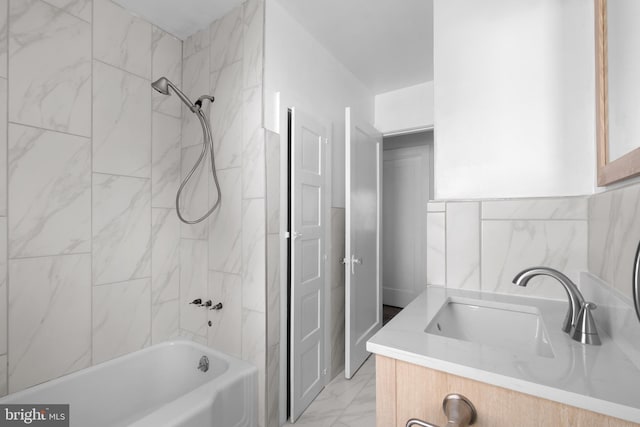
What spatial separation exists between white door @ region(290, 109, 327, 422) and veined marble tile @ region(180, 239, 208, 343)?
625 millimetres

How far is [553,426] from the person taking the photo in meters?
0.55

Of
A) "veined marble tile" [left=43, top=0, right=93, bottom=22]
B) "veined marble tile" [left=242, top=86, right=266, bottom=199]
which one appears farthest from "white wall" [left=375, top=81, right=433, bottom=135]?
"veined marble tile" [left=43, top=0, right=93, bottom=22]

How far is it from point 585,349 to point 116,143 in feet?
7.27

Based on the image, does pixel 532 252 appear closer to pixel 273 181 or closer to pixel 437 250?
pixel 437 250

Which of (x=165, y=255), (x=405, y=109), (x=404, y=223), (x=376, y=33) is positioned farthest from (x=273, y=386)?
(x=404, y=223)

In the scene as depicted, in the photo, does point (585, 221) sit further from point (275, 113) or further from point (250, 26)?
point (250, 26)

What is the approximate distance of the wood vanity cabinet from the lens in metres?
0.54

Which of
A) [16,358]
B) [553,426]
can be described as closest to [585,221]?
[553,426]

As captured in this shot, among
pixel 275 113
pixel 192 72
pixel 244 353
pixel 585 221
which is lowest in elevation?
pixel 244 353

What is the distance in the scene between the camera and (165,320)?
1901 millimetres

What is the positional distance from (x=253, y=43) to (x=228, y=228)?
108 cm

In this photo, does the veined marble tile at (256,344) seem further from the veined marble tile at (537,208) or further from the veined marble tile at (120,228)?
the veined marble tile at (537,208)

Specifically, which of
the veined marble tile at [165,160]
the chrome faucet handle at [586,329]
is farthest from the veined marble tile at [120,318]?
the chrome faucet handle at [586,329]

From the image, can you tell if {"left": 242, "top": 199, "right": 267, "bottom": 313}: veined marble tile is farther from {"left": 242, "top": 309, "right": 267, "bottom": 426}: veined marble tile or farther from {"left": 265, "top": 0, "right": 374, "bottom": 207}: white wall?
{"left": 265, "top": 0, "right": 374, "bottom": 207}: white wall
